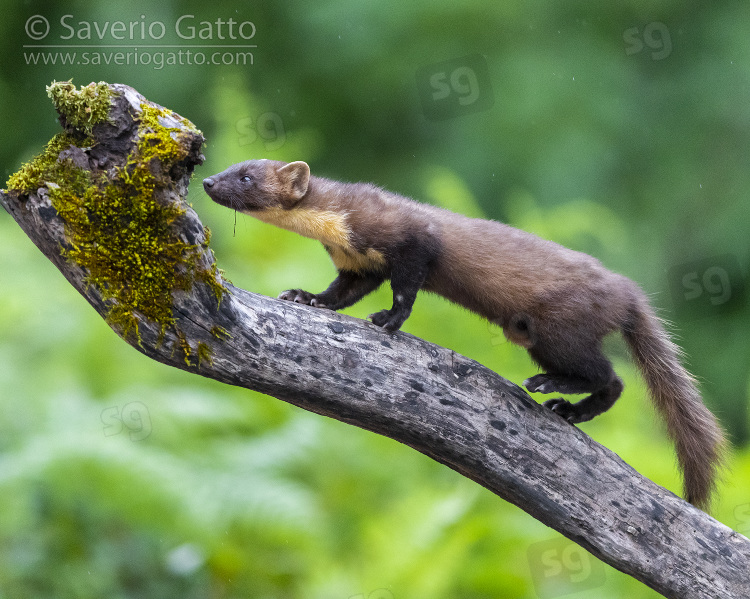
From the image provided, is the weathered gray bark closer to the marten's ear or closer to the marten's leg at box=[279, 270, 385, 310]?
the marten's leg at box=[279, 270, 385, 310]

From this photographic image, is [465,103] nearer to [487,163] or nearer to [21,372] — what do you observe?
[487,163]

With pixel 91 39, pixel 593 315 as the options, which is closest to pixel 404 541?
pixel 593 315

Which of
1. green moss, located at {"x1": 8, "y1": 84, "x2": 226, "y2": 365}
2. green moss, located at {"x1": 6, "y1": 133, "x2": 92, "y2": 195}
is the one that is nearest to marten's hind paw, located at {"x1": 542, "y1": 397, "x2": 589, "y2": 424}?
green moss, located at {"x1": 8, "y1": 84, "x2": 226, "y2": 365}

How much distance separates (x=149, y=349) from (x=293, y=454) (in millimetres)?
1667

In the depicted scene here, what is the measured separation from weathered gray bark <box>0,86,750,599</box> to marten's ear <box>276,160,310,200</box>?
535 mm

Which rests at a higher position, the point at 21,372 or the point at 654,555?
the point at 654,555

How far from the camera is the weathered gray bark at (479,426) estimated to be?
7.06 ft

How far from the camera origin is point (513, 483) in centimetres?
234

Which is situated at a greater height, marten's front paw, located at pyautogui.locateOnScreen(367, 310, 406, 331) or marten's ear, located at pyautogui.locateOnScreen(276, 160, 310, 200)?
marten's ear, located at pyautogui.locateOnScreen(276, 160, 310, 200)

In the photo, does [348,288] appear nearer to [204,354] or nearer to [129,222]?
[204,354]

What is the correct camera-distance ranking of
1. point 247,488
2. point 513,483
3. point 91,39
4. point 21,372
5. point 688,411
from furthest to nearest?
point 91,39 < point 21,372 < point 247,488 < point 688,411 < point 513,483

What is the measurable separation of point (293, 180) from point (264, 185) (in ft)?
0.32

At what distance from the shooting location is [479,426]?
7.60 feet

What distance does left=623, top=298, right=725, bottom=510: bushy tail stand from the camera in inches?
105
